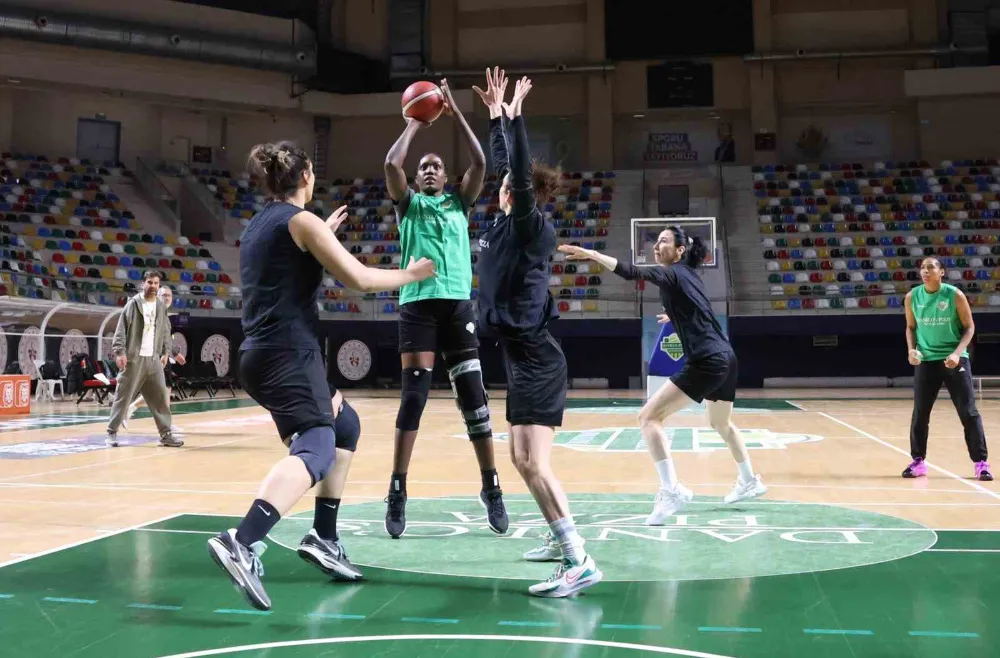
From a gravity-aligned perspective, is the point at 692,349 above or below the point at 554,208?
below

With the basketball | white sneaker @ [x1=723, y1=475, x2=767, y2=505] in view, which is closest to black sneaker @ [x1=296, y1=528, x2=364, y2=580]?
the basketball

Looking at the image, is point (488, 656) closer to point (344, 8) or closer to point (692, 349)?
point (692, 349)

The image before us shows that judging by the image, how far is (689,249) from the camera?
583 cm

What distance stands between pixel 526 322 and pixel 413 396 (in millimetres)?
1197

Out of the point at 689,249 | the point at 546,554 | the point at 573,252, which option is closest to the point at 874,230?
the point at 689,249

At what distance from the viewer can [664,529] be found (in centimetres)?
530

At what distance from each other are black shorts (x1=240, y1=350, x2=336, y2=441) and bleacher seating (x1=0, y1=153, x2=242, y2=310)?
19.0 meters

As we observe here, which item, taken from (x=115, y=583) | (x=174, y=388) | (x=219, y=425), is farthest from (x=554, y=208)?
(x=115, y=583)

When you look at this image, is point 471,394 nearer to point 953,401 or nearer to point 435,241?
point 435,241

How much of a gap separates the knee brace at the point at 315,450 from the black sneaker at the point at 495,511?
5.16 ft

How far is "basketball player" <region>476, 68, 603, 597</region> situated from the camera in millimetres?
3955

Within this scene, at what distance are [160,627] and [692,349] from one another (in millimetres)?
3520

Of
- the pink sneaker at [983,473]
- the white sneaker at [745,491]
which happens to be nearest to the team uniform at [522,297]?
the white sneaker at [745,491]

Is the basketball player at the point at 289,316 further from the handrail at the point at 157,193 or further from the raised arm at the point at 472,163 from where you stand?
the handrail at the point at 157,193
